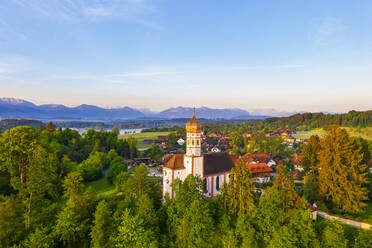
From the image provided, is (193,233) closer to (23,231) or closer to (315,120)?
(23,231)

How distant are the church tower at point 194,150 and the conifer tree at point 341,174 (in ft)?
50.2

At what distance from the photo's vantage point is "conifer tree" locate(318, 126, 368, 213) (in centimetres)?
2593

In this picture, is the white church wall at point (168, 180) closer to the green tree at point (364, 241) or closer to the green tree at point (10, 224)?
the green tree at point (10, 224)

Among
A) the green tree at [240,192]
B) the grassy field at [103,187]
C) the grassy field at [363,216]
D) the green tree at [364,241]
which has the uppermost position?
the green tree at [240,192]

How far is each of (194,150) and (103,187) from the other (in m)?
21.9

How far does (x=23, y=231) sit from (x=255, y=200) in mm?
20740

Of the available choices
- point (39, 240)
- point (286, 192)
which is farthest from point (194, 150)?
point (39, 240)

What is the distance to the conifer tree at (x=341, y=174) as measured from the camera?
85.1 ft

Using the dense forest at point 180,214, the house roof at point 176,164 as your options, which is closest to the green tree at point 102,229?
the dense forest at point 180,214

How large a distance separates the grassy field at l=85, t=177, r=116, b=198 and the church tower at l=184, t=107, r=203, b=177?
49.7 feet

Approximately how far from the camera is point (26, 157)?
2753 cm

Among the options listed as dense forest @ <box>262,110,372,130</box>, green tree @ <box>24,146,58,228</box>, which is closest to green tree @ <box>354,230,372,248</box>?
green tree @ <box>24,146,58,228</box>

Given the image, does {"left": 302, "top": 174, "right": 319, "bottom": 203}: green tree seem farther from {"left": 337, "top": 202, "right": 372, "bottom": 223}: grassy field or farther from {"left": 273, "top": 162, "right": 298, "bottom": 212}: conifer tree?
{"left": 273, "top": 162, "right": 298, "bottom": 212}: conifer tree

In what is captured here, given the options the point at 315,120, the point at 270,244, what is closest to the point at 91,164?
the point at 270,244
